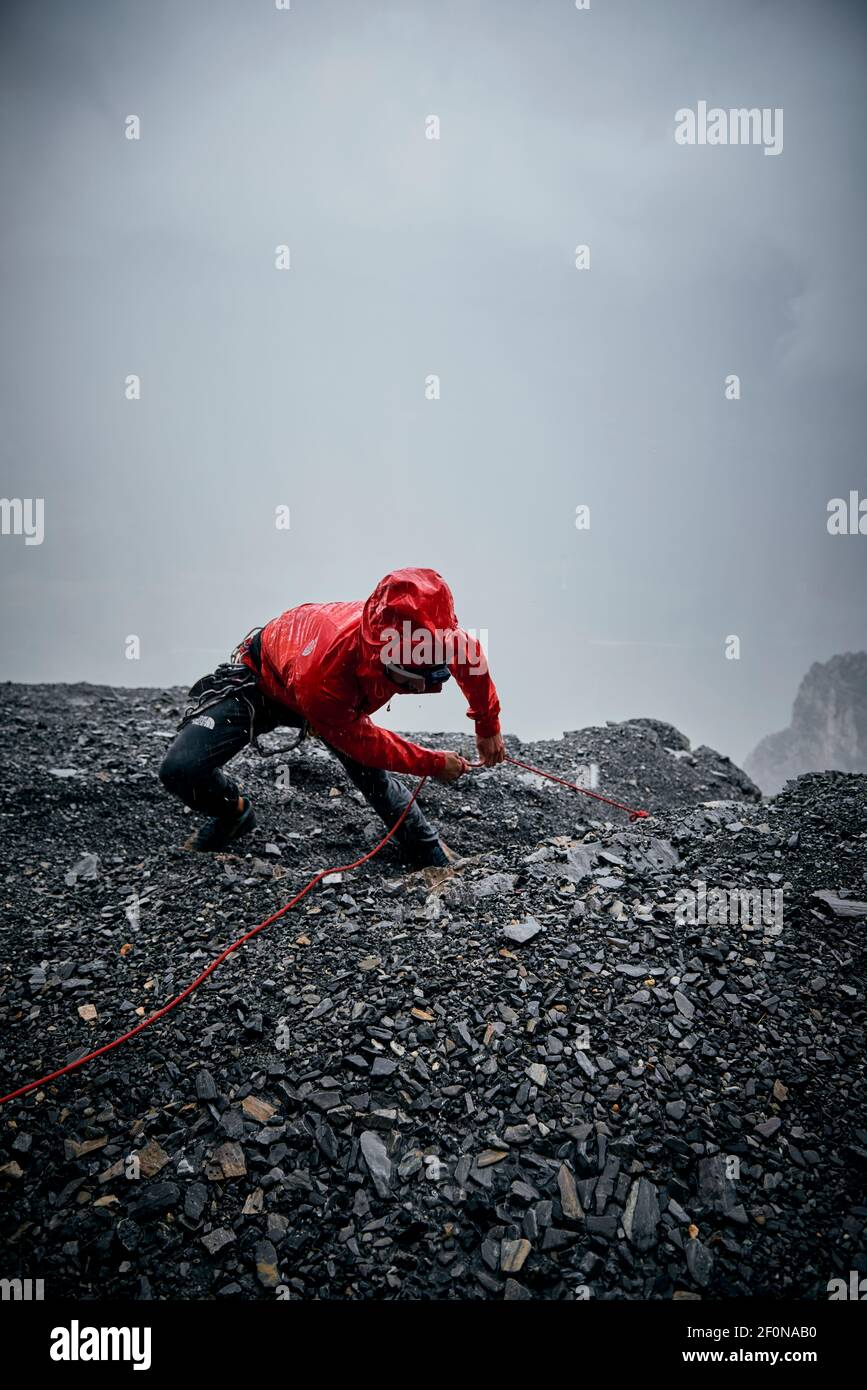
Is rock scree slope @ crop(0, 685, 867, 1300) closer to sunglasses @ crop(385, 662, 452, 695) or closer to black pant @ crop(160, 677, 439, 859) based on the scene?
black pant @ crop(160, 677, 439, 859)

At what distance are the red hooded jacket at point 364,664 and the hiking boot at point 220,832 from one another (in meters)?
1.10

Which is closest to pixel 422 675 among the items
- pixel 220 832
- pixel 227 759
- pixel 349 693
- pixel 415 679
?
pixel 415 679

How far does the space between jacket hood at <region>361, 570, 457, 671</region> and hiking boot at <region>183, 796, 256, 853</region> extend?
2.05m

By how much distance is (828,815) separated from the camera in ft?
15.4

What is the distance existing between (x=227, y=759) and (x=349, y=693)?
136 centimetres

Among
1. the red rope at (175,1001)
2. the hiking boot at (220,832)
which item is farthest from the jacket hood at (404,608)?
the hiking boot at (220,832)

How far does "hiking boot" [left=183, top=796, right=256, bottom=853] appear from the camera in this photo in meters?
4.77

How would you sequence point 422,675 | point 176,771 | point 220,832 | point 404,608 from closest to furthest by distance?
point 404,608, point 422,675, point 176,771, point 220,832

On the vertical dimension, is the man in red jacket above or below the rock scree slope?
above

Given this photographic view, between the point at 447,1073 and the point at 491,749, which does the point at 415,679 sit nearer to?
the point at 491,749

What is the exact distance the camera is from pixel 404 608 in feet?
10.9

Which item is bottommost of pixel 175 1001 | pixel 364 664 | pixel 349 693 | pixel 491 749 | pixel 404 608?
pixel 175 1001

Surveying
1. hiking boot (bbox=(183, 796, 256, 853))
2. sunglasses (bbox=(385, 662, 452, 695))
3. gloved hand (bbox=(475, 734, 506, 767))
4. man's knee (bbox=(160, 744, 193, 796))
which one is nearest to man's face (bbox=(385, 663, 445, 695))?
sunglasses (bbox=(385, 662, 452, 695))

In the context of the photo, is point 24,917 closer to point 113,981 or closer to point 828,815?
point 113,981
